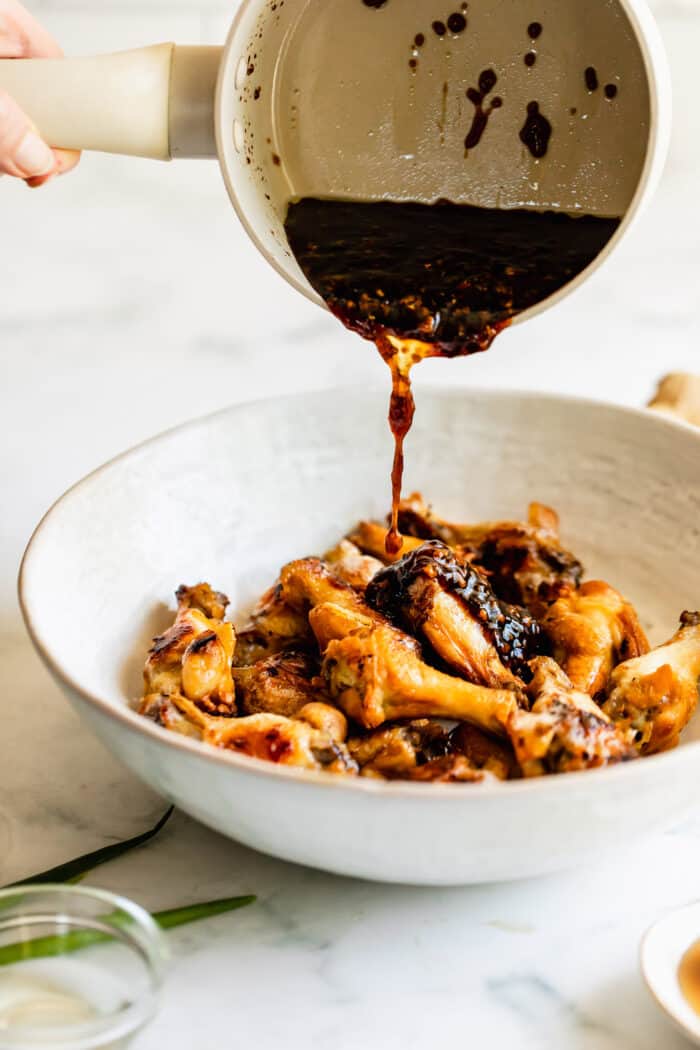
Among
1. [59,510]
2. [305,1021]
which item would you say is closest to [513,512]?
[59,510]

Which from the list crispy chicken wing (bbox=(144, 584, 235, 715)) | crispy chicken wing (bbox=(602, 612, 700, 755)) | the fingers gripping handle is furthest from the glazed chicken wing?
the fingers gripping handle

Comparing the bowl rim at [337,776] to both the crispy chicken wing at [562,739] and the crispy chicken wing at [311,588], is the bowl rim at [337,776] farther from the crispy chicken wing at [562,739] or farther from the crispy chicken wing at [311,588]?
the crispy chicken wing at [311,588]

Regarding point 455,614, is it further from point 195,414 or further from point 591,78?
point 195,414

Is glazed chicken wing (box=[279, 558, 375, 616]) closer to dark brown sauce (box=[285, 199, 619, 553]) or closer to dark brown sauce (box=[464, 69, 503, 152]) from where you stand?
dark brown sauce (box=[285, 199, 619, 553])

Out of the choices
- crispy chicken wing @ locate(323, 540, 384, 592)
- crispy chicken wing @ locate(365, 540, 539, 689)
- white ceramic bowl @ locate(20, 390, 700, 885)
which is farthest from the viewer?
crispy chicken wing @ locate(323, 540, 384, 592)

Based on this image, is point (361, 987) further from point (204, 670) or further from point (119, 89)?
point (119, 89)
